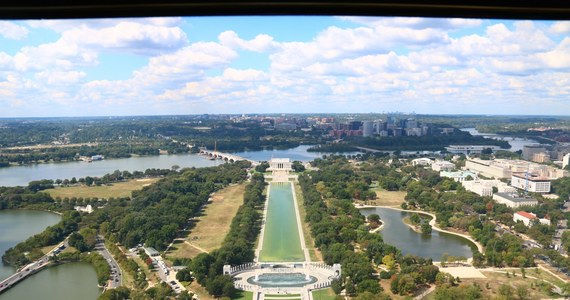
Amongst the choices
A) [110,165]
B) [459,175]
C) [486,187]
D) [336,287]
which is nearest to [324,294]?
[336,287]

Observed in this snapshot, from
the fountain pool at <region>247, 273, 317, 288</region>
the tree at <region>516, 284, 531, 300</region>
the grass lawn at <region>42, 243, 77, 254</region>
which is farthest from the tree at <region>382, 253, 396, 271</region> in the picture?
the grass lawn at <region>42, 243, 77, 254</region>

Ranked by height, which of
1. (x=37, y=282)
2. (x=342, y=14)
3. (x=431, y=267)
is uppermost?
(x=342, y=14)

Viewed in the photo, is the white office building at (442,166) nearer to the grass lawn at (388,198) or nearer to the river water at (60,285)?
the grass lawn at (388,198)

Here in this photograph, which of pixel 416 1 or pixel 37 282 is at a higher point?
pixel 416 1

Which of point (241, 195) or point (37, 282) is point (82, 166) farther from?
point (37, 282)

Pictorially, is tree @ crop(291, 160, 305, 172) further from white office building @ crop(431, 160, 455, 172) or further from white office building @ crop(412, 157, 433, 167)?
white office building @ crop(431, 160, 455, 172)

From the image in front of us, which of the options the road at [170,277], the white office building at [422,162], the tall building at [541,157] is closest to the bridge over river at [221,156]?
the white office building at [422,162]

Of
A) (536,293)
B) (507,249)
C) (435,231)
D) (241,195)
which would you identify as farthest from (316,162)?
(536,293)
